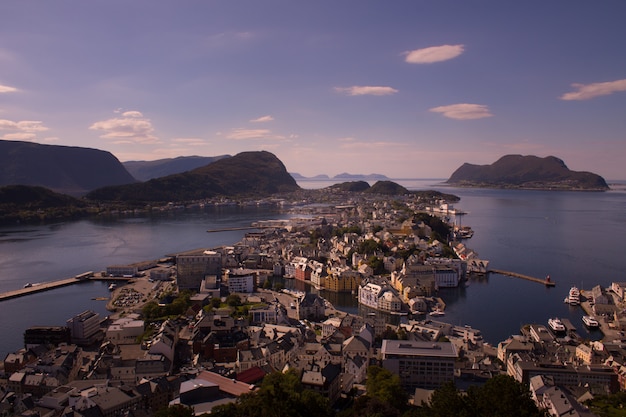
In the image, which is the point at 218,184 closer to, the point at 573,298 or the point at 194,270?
the point at 194,270

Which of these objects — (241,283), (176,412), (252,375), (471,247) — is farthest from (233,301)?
(471,247)

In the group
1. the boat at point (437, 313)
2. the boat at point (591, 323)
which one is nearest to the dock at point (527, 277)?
the boat at point (591, 323)

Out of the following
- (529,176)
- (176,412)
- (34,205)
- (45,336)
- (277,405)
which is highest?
(529,176)

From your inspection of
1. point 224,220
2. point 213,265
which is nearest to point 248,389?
point 213,265

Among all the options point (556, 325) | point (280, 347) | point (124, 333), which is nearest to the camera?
point (280, 347)

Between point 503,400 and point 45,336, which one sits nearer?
point 503,400
